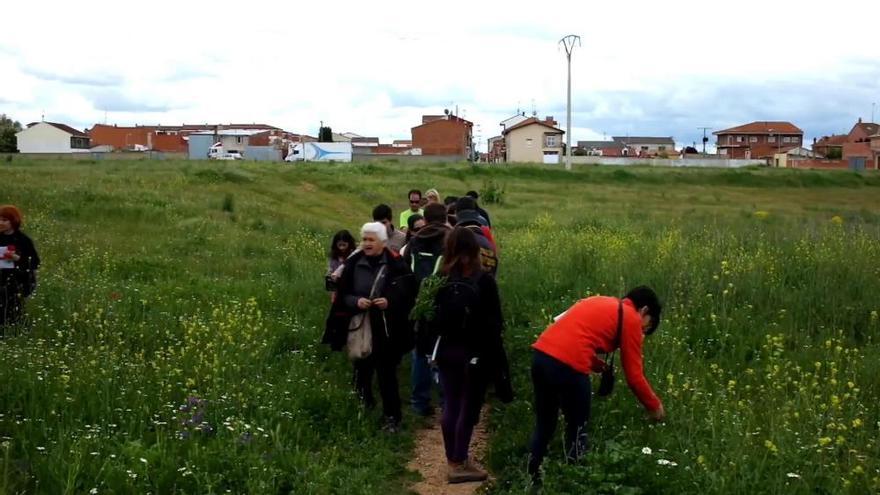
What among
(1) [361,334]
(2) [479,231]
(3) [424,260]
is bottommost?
(1) [361,334]

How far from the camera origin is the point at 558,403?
231 inches

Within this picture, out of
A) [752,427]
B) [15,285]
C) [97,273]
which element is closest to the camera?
[752,427]

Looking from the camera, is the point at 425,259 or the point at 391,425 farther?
the point at 425,259

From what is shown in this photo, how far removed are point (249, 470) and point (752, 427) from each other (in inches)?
147

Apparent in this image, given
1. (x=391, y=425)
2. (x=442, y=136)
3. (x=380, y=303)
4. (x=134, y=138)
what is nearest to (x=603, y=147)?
(x=442, y=136)

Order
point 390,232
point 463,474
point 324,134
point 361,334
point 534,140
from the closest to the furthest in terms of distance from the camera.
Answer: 1. point 463,474
2. point 361,334
3. point 390,232
4. point 534,140
5. point 324,134

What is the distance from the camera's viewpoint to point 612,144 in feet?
525

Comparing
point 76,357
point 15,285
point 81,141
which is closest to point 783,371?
point 76,357

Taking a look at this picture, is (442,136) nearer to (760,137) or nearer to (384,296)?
(760,137)

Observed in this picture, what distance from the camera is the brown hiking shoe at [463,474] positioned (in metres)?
6.41

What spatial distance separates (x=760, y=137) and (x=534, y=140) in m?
51.1

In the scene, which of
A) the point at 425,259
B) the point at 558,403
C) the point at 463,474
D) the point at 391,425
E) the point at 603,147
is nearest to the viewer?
the point at 558,403

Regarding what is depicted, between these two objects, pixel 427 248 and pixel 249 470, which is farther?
pixel 427 248

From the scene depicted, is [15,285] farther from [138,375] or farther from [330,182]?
[330,182]
